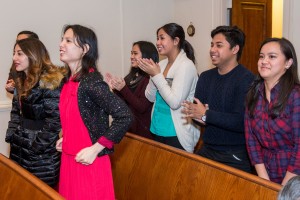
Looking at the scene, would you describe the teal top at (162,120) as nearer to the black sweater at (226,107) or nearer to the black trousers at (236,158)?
the black sweater at (226,107)

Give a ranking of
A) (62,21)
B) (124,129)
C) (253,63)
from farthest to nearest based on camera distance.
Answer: (253,63) → (62,21) → (124,129)

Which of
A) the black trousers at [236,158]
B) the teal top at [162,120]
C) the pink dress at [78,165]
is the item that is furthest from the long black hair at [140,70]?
the pink dress at [78,165]

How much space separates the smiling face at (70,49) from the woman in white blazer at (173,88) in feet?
2.97

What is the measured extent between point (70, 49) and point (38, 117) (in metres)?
0.63

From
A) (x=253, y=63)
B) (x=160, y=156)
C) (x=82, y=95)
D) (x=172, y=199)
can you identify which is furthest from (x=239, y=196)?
(x=253, y=63)

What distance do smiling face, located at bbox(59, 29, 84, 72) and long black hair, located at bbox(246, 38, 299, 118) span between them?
1017mm

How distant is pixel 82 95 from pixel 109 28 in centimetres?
322

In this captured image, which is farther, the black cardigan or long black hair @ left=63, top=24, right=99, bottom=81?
long black hair @ left=63, top=24, right=99, bottom=81

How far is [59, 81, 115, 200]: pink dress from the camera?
1.99 meters

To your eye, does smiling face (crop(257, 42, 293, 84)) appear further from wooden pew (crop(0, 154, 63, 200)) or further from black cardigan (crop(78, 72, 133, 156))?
wooden pew (crop(0, 154, 63, 200))

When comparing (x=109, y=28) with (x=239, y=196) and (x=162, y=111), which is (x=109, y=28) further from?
(x=239, y=196)

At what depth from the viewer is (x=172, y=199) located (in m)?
2.38

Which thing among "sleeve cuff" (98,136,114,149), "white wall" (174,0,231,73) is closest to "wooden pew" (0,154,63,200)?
"sleeve cuff" (98,136,114,149)

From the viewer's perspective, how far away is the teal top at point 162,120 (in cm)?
291
